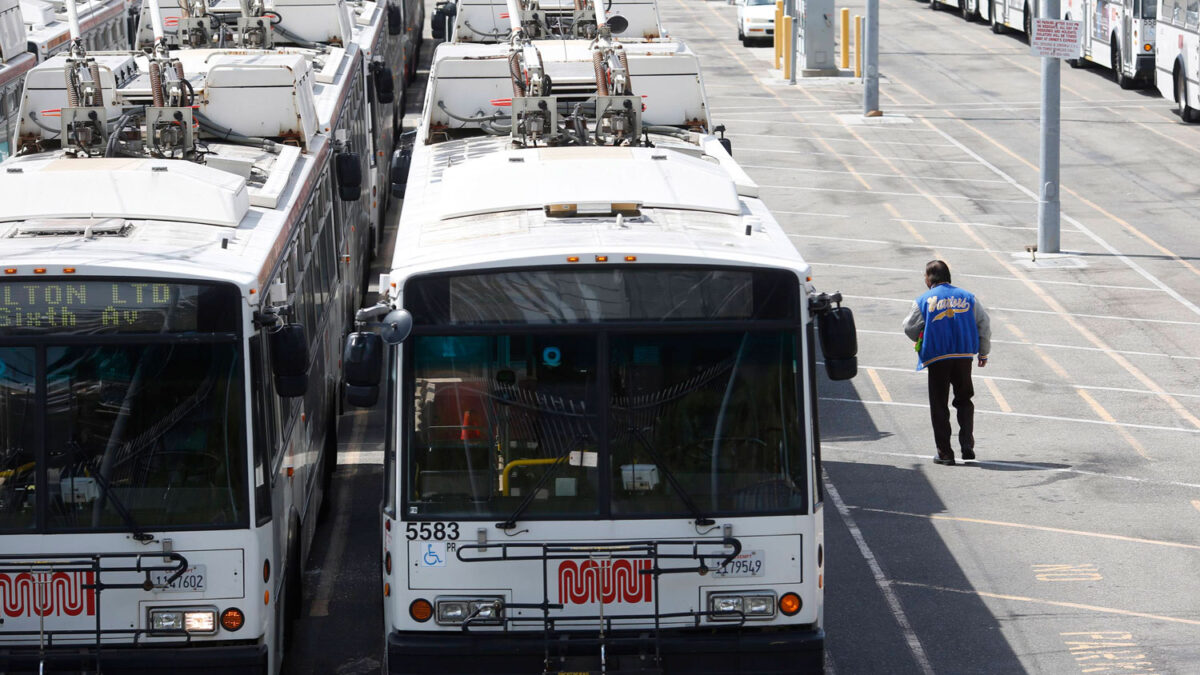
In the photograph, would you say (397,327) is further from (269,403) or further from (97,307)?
(97,307)

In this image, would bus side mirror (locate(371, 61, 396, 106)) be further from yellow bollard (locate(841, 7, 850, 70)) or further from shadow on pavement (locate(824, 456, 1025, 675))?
yellow bollard (locate(841, 7, 850, 70))

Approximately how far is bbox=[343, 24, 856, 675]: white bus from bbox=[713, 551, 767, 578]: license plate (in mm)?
11

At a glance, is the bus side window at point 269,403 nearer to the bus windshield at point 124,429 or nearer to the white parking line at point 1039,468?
the bus windshield at point 124,429

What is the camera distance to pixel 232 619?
28.5 ft

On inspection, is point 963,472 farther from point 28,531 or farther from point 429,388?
point 28,531

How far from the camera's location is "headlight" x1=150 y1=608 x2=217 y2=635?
8.62 metres

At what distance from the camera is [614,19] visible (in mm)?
19359

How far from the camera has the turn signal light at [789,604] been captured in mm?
8703

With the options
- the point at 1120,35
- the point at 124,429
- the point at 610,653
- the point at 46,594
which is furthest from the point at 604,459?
the point at 1120,35

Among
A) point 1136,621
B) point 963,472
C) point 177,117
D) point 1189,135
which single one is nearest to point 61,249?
point 177,117

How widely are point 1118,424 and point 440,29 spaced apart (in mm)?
13741

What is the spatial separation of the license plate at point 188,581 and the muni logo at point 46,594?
0.32 meters

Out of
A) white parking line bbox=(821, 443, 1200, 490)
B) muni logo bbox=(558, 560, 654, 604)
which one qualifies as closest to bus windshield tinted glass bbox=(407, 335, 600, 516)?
muni logo bbox=(558, 560, 654, 604)

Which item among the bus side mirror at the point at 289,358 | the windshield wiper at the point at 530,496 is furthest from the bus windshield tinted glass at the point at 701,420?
the bus side mirror at the point at 289,358
